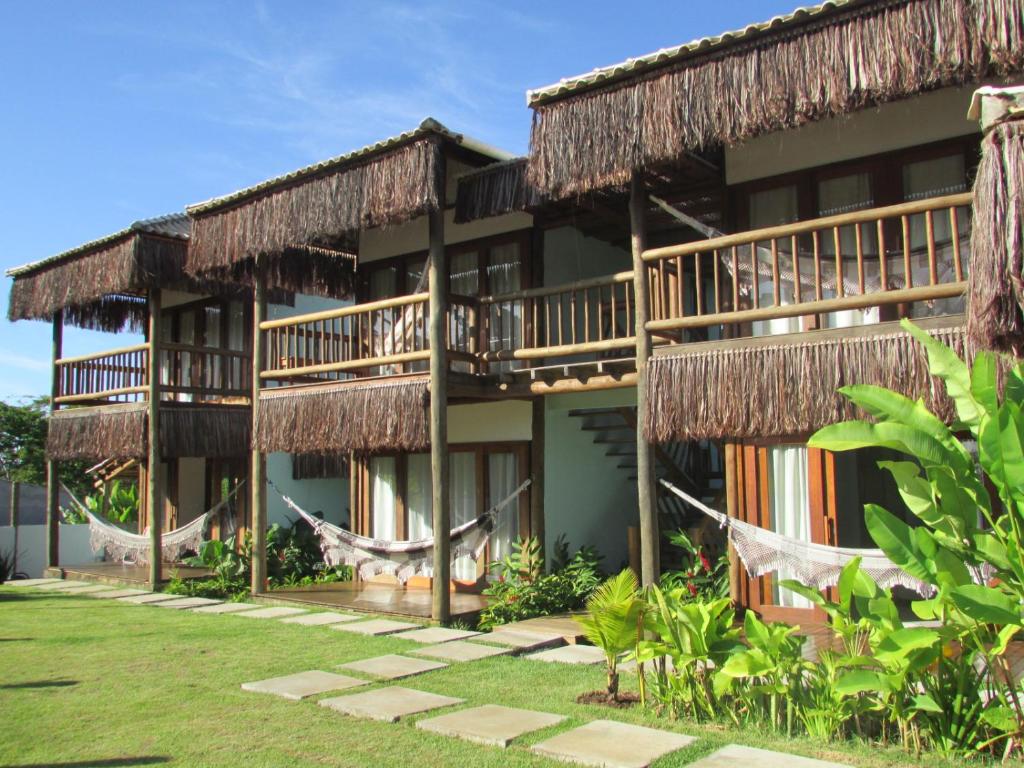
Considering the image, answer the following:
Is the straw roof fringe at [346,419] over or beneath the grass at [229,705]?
over

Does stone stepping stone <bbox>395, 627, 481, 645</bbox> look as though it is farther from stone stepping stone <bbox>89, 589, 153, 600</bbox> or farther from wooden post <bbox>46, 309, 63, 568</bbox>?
wooden post <bbox>46, 309, 63, 568</bbox>

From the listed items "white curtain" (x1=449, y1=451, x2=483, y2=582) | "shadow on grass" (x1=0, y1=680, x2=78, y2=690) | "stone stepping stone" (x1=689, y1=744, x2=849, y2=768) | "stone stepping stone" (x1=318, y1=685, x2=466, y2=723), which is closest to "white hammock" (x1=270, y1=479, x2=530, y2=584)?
"white curtain" (x1=449, y1=451, x2=483, y2=582)

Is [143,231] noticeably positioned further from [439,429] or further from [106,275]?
[439,429]

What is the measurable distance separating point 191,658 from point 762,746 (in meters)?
4.53

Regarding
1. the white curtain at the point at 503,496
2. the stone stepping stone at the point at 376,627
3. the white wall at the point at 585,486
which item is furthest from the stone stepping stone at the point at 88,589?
the white wall at the point at 585,486

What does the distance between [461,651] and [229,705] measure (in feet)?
6.97

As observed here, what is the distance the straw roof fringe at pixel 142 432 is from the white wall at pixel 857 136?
7.86m

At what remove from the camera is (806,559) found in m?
6.81

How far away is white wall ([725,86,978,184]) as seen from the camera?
7.30 m

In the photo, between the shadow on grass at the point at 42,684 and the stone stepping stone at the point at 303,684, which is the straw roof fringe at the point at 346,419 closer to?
the stone stepping stone at the point at 303,684

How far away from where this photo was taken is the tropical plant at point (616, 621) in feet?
17.2

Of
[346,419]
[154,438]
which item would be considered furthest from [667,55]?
[154,438]

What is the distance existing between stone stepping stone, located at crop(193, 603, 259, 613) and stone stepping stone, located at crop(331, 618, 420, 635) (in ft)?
5.67

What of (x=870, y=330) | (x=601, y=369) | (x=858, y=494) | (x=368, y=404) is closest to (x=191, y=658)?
(x=368, y=404)
